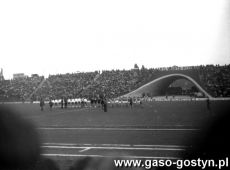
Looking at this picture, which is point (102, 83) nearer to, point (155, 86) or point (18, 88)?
point (155, 86)

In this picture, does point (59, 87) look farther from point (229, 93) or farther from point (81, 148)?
point (81, 148)

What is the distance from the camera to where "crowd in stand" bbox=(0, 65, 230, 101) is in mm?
54656

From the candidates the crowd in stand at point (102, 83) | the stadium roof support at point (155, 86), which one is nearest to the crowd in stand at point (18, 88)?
the crowd in stand at point (102, 83)

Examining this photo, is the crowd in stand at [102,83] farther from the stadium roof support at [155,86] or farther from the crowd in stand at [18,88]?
the stadium roof support at [155,86]

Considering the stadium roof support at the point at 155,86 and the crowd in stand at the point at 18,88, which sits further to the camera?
the crowd in stand at the point at 18,88

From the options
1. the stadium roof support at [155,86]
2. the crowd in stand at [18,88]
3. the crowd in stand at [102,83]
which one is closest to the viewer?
the crowd in stand at [102,83]

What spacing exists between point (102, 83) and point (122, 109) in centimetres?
3135

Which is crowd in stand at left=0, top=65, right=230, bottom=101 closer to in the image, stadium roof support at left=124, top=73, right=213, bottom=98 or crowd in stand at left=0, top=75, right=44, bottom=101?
crowd in stand at left=0, top=75, right=44, bottom=101

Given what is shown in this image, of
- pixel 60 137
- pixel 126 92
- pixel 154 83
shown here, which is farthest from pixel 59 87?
pixel 60 137

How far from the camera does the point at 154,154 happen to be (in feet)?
30.5

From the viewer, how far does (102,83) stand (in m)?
64.7

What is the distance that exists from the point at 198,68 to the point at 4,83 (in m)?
49.7

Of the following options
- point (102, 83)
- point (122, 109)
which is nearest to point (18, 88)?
point (102, 83)

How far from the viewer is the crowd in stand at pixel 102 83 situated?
179ft
